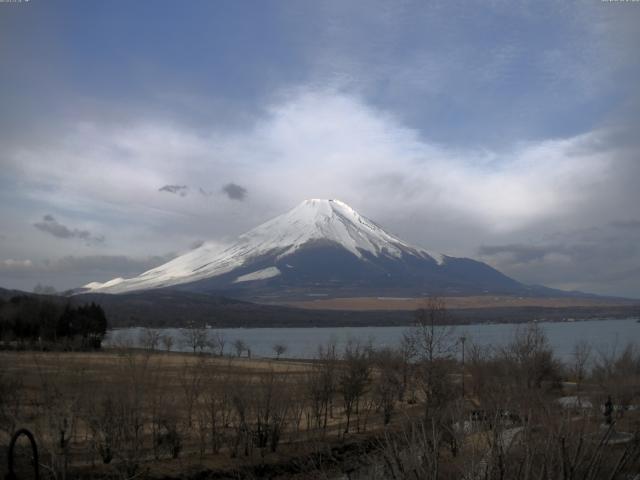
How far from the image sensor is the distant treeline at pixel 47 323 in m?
75.1

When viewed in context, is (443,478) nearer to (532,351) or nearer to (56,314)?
(532,351)

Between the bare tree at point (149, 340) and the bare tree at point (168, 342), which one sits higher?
the bare tree at point (149, 340)

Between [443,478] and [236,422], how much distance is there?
17.6 metres

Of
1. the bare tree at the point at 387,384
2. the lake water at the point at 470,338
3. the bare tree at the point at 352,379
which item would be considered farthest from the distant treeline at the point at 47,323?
the bare tree at the point at 352,379

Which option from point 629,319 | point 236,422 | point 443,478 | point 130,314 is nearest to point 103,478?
point 236,422

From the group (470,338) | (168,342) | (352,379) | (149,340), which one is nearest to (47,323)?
(168,342)

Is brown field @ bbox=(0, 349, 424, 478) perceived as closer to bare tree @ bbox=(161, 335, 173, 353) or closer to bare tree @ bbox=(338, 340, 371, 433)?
bare tree @ bbox=(338, 340, 371, 433)

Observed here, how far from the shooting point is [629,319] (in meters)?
190

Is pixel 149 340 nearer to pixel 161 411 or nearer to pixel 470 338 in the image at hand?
pixel 161 411

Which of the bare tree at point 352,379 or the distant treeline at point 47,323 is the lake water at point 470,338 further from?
the bare tree at point 352,379

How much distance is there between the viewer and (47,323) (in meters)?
78.8

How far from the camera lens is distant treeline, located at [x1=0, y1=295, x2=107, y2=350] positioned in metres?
75.1

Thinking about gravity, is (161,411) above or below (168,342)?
above

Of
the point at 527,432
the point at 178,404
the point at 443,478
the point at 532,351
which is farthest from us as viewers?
the point at 532,351
